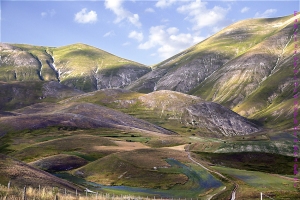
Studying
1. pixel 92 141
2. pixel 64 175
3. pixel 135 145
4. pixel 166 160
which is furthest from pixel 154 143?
pixel 64 175

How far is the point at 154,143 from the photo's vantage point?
17312 centimetres

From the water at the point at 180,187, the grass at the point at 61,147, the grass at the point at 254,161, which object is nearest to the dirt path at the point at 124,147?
the grass at the point at 61,147

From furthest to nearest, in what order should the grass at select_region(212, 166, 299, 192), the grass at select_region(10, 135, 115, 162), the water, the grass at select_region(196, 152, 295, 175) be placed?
1. the grass at select_region(10, 135, 115, 162)
2. the grass at select_region(196, 152, 295, 175)
3. the water
4. the grass at select_region(212, 166, 299, 192)

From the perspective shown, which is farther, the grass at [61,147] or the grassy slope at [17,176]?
the grass at [61,147]

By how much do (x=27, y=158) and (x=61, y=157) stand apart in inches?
620

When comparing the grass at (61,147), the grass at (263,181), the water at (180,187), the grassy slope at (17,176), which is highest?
the grassy slope at (17,176)

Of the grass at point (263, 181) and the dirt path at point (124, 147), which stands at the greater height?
the dirt path at point (124, 147)

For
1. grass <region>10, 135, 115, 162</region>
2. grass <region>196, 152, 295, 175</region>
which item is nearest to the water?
grass <region>196, 152, 295, 175</region>

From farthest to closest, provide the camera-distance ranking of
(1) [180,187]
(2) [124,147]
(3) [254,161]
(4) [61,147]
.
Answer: (2) [124,147] < (4) [61,147] < (3) [254,161] < (1) [180,187]

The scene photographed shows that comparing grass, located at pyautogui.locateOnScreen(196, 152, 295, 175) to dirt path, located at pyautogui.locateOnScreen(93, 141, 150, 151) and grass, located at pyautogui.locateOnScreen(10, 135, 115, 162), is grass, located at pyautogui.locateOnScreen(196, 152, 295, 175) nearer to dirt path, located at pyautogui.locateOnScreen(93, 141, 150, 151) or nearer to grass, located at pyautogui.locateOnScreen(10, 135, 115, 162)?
dirt path, located at pyautogui.locateOnScreen(93, 141, 150, 151)

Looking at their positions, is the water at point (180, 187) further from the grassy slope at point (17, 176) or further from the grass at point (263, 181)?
the grassy slope at point (17, 176)

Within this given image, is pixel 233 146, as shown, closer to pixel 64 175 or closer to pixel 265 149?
pixel 265 149

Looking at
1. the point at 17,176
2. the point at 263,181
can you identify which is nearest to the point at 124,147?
the point at 263,181

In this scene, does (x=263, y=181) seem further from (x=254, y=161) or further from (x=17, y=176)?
(x=17, y=176)
